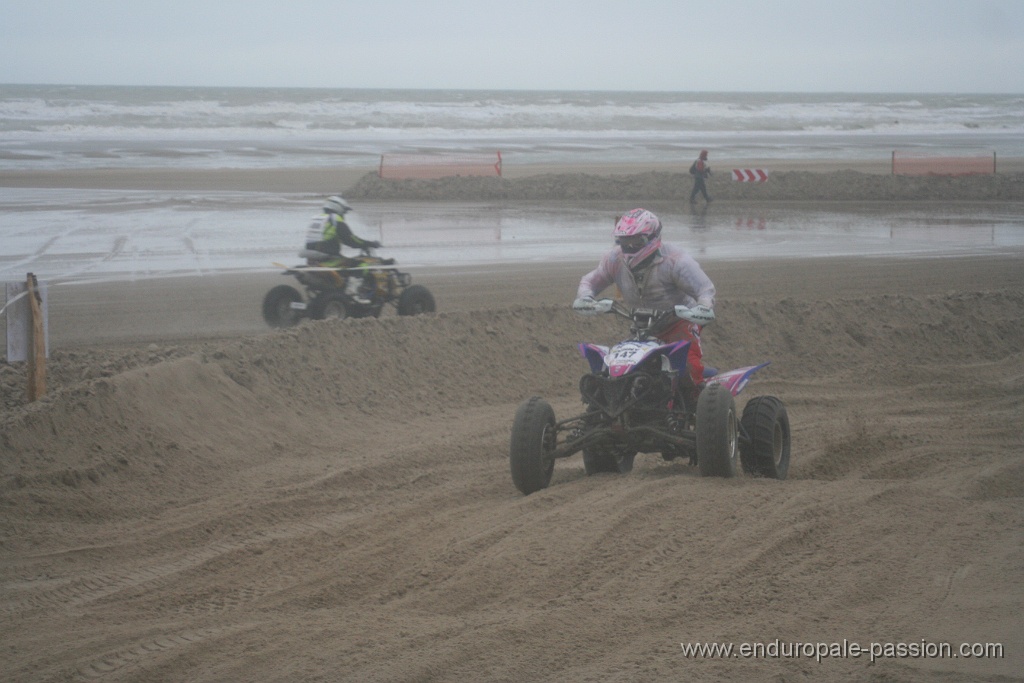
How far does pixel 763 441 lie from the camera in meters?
7.12

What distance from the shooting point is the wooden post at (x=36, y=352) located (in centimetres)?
817

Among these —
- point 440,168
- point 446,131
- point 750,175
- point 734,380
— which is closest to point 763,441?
point 734,380

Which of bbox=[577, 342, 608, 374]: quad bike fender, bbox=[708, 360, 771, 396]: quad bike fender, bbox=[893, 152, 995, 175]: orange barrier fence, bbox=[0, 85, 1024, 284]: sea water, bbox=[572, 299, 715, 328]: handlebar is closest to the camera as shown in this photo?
bbox=[577, 342, 608, 374]: quad bike fender

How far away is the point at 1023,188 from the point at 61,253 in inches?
1088

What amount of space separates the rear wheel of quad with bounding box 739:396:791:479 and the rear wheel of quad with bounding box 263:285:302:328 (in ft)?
21.9

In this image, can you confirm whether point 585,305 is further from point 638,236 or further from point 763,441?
point 763,441

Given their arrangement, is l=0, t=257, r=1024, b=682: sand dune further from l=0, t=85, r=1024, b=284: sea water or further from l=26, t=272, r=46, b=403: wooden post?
l=0, t=85, r=1024, b=284: sea water

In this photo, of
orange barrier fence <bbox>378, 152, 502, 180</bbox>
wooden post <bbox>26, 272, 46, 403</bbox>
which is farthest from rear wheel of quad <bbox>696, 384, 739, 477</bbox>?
orange barrier fence <bbox>378, 152, 502, 180</bbox>

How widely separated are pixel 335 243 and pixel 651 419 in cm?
654

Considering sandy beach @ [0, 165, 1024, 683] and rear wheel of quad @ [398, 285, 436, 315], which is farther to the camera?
rear wheel of quad @ [398, 285, 436, 315]

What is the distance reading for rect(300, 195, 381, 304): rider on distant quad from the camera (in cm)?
1225

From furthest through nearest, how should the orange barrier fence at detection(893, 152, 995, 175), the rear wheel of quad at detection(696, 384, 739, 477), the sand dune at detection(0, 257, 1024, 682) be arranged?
1. the orange barrier fence at detection(893, 152, 995, 175)
2. the rear wheel of quad at detection(696, 384, 739, 477)
3. the sand dune at detection(0, 257, 1024, 682)

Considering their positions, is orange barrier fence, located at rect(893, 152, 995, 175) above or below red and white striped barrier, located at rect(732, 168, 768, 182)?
above

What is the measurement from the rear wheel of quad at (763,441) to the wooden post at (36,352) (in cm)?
578
